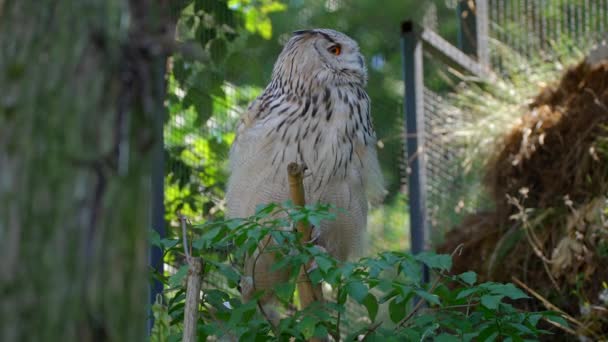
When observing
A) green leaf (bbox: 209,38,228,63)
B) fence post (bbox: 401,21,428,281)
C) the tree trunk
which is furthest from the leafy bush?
fence post (bbox: 401,21,428,281)

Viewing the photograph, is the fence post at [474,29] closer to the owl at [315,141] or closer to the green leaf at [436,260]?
the owl at [315,141]

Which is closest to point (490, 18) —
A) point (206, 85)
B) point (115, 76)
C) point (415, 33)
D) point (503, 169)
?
point (415, 33)

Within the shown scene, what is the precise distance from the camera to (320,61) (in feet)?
10.7

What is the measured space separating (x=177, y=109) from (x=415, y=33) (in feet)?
5.30

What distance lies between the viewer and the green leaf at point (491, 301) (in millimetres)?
1786

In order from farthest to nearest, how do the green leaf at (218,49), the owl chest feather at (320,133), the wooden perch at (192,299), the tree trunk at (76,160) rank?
1. the green leaf at (218,49)
2. the owl chest feather at (320,133)
3. the wooden perch at (192,299)
4. the tree trunk at (76,160)

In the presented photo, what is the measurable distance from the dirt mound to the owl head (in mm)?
867

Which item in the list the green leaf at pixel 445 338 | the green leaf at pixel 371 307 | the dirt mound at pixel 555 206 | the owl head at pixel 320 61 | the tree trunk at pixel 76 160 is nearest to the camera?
the tree trunk at pixel 76 160

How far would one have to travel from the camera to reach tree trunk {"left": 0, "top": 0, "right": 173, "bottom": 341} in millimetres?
882

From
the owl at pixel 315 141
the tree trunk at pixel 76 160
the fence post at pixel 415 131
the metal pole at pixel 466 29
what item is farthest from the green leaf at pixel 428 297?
the metal pole at pixel 466 29

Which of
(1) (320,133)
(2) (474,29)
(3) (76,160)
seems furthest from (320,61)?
(3) (76,160)

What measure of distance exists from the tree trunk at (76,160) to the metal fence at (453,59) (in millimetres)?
3293

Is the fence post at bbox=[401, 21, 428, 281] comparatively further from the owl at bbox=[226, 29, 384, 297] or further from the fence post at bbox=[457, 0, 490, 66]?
the owl at bbox=[226, 29, 384, 297]

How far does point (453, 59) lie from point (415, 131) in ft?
1.75
